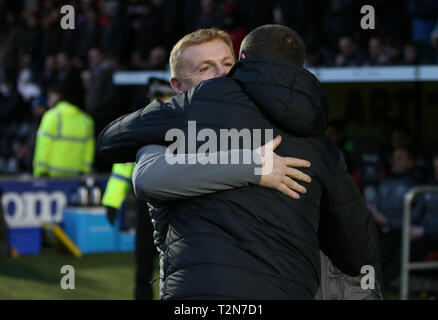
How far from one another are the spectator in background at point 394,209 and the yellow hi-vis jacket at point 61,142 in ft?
14.4

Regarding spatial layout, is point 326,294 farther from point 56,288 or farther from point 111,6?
point 111,6

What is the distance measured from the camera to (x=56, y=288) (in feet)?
24.6

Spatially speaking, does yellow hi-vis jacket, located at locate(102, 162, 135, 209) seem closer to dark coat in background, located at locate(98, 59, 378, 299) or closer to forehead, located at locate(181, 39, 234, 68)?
forehead, located at locate(181, 39, 234, 68)

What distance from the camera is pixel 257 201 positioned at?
2.32 metres

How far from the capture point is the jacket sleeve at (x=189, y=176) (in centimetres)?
231

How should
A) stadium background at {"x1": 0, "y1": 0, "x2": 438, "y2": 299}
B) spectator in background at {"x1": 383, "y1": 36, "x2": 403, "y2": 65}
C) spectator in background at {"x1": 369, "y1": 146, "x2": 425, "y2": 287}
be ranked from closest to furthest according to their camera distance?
spectator in background at {"x1": 369, "y1": 146, "x2": 425, "y2": 287}
stadium background at {"x1": 0, "y1": 0, "x2": 438, "y2": 299}
spectator in background at {"x1": 383, "y1": 36, "x2": 403, "y2": 65}

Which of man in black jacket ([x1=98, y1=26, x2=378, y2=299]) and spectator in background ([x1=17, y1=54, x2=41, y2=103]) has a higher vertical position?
spectator in background ([x1=17, y1=54, x2=41, y2=103])

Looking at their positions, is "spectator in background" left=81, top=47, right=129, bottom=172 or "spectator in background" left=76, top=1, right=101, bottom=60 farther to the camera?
"spectator in background" left=76, top=1, right=101, bottom=60

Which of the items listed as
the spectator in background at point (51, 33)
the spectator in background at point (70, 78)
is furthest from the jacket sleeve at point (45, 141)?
the spectator in background at point (51, 33)

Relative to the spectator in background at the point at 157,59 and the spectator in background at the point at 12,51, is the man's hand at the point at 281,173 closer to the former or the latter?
the spectator in background at the point at 157,59

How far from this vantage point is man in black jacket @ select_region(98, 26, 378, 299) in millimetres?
2260

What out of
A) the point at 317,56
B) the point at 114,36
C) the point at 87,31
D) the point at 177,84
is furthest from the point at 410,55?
the point at 87,31

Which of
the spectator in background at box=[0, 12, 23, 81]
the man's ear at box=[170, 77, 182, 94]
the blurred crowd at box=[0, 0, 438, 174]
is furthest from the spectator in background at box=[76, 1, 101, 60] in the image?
the man's ear at box=[170, 77, 182, 94]

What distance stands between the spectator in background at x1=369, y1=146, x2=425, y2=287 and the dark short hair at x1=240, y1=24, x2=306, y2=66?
5.11 meters
